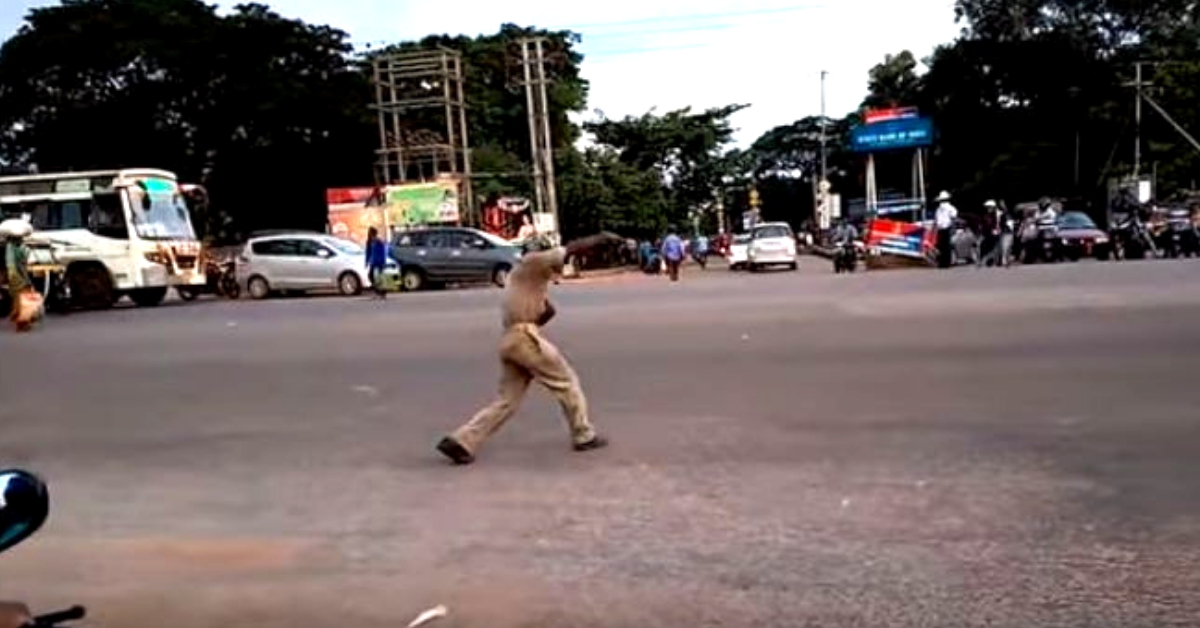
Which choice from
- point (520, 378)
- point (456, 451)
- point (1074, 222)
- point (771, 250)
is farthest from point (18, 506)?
point (771, 250)

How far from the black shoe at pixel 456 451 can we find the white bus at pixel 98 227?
72.9 feet

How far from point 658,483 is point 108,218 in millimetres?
23848

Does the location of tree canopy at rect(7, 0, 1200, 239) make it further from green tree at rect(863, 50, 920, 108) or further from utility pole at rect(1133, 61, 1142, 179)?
green tree at rect(863, 50, 920, 108)

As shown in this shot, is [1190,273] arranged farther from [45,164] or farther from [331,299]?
[45,164]

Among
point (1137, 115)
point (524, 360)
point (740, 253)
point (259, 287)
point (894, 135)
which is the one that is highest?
point (1137, 115)

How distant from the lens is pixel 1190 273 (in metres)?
21.7

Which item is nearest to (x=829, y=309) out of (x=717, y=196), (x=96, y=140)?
(x=96, y=140)

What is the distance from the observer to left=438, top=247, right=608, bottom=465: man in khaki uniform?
8.59m

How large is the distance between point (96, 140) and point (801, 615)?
5088cm

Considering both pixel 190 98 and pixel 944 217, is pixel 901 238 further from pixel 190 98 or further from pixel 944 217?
pixel 190 98

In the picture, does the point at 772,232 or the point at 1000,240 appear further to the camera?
the point at 772,232

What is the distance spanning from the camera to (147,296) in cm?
3045

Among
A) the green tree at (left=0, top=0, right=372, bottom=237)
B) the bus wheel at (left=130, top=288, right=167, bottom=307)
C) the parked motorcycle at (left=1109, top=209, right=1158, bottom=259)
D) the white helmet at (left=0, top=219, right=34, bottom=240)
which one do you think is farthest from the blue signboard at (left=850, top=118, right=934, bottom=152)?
the white helmet at (left=0, top=219, right=34, bottom=240)

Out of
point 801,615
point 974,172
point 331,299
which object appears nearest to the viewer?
point 801,615
